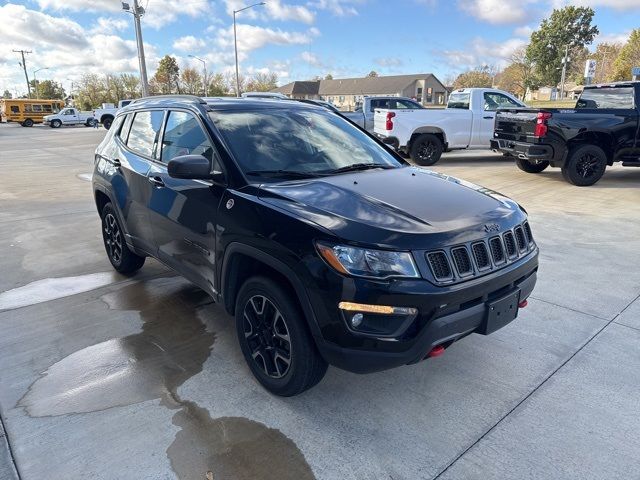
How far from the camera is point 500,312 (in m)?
2.61

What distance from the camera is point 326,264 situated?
92.2 inches

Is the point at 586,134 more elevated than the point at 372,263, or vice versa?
the point at 586,134

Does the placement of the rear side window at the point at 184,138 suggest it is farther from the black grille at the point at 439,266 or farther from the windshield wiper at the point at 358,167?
the black grille at the point at 439,266

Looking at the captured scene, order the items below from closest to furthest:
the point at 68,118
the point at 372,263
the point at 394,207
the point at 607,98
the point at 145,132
Result: the point at 372,263 → the point at 394,207 → the point at 145,132 → the point at 607,98 → the point at 68,118

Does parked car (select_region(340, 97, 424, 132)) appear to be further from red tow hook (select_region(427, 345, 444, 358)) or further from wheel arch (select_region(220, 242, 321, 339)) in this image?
red tow hook (select_region(427, 345, 444, 358))

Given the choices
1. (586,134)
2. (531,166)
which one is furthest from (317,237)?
(531,166)

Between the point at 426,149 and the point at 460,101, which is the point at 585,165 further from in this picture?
the point at 460,101

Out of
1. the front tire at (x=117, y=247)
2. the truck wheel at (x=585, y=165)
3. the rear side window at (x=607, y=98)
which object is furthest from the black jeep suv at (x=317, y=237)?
the rear side window at (x=607, y=98)

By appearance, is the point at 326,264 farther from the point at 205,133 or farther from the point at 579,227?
the point at 579,227

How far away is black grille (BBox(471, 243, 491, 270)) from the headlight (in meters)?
0.43

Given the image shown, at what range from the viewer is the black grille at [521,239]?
2885 millimetres

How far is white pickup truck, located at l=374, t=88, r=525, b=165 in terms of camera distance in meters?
12.2

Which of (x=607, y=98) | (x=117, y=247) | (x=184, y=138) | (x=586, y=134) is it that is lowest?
(x=117, y=247)

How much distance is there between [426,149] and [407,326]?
10.9 m
